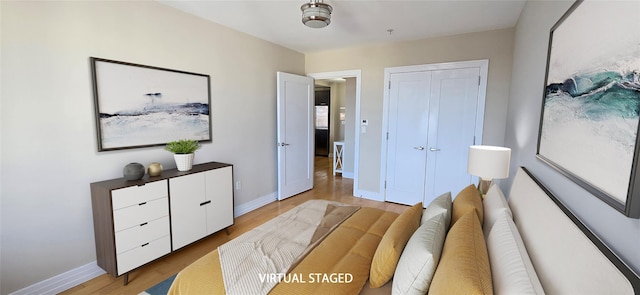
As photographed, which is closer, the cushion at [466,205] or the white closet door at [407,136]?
the cushion at [466,205]

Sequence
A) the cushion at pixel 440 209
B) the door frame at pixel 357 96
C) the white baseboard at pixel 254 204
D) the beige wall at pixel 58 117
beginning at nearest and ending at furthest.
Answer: the cushion at pixel 440 209 → the beige wall at pixel 58 117 → the white baseboard at pixel 254 204 → the door frame at pixel 357 96

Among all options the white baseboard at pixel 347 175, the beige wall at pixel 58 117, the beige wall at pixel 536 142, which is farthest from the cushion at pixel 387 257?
the white baseboard at pixel 347 175

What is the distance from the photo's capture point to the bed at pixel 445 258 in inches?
30.4

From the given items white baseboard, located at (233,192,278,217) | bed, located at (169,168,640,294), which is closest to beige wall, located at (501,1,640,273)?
bed, located at (169,168,640,294)

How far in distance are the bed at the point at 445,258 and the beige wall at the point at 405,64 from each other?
1777 millimetres

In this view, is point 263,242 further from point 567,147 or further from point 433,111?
point 433,111

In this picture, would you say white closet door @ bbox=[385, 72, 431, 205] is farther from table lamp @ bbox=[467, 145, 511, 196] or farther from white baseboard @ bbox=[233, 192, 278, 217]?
white baseboard @ bbox=[233, 192, 278, 217]

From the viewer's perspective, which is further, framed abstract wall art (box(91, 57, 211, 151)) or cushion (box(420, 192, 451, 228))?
framed abstract wall art (box(91, 57, 211, 151))

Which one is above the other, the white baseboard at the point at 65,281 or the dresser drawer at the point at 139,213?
the dresser drawer at the point at 139,213

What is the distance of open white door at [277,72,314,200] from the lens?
12.8ft

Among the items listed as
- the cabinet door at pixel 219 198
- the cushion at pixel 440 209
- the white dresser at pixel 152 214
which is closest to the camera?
the cushion at pixel 440 209

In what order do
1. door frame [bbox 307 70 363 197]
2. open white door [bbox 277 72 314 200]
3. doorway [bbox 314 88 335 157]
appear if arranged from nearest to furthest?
open white door [bbox 277 72 314 200]
door frame [bbox 307 70 363 197]
doorway [bbox 314 88 335 157]

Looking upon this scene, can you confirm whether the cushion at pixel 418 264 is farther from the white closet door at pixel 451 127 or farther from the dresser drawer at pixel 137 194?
the white closet door at pixel 451 127

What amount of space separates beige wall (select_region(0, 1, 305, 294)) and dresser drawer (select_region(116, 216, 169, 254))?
0.41 metres
